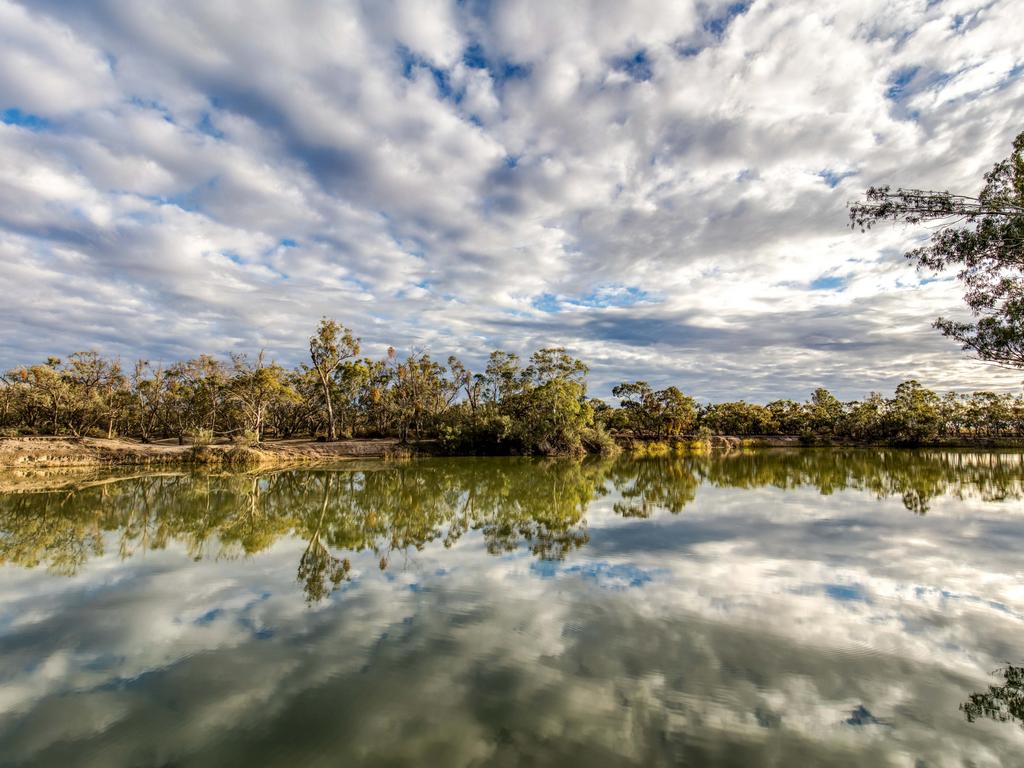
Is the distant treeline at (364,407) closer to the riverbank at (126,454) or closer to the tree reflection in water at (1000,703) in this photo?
the riverbank at (126,454)

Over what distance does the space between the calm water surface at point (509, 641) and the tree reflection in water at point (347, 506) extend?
0.16 meters

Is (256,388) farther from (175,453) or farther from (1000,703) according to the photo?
(1000,703)

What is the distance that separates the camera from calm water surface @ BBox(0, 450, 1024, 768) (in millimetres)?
3924

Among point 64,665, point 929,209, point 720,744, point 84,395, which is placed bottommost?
point 64,665

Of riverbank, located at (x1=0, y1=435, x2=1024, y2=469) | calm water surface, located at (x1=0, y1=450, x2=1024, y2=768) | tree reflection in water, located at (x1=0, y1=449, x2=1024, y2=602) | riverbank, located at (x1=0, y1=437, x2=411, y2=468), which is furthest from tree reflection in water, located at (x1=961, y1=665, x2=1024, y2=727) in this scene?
riverbank, located at (x1=0, y1=437, x2=411, y2=468)

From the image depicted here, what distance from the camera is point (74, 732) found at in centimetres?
409

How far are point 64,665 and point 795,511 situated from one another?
1591 centimetres

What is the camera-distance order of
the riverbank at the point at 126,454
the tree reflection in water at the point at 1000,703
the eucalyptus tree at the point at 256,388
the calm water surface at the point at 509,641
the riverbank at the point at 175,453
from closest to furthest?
the calm water surface at the point at 509,641, the tree reflection in water at the point at 1000,703, the riverbank at the point at 126,454, the riverbank at the point at 175,453, the eucalyptus tree at the point at 256,388

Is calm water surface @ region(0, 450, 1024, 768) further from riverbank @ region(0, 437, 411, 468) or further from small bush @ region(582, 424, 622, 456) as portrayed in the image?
small bush @ region(582, 424, 622, 456)

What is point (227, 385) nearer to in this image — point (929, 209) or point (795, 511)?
point (795, 511)

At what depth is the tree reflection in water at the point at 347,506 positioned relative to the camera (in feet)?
34.1

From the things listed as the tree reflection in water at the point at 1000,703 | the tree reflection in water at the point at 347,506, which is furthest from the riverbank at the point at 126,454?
the tree reflection in water at the point at 1000,703

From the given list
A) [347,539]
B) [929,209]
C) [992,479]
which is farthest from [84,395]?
[992,479]

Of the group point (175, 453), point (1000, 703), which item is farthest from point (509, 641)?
point (175, 453)
